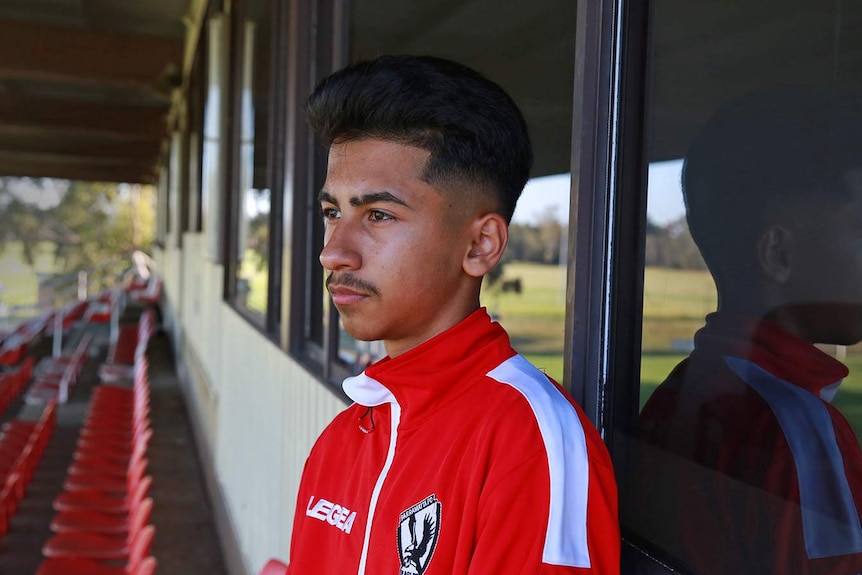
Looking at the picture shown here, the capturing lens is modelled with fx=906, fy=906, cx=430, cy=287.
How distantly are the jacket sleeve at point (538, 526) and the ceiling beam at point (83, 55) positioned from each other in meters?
10.3

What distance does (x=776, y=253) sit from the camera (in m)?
0.86

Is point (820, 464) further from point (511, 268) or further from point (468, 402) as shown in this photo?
point (511, 268)

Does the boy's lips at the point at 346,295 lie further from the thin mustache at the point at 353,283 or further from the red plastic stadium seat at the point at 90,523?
the red plastic stadium seat at the point at 90,523

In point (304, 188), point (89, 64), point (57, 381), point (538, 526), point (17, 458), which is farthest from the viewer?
point (89, 64)

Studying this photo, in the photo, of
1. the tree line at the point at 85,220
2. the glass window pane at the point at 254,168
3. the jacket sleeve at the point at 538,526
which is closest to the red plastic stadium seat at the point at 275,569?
the jacket sleeve at the point at 538,526

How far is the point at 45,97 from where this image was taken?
15297 mm

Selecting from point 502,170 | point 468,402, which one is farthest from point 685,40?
point 468,402

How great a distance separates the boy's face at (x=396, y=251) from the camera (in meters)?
1.00

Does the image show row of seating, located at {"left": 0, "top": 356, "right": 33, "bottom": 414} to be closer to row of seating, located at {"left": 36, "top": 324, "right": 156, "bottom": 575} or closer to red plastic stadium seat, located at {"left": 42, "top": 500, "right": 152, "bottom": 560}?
row of seating, located at {"left": 36, "top": 324, "right": 156, "bottom": 575}

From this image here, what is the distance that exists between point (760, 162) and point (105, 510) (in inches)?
160

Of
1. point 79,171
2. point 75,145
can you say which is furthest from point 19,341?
point 79,171

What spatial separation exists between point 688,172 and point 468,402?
36cm

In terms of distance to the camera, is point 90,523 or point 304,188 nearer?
point 304,188

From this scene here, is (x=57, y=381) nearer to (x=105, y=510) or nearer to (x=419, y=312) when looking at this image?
(x=105, y=510)
